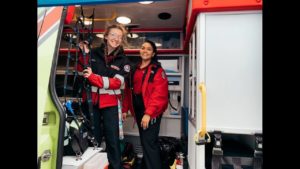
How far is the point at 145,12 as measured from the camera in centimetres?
319

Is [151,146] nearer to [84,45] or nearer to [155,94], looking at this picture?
[155,94]

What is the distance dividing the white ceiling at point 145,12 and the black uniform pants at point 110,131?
1411 millimetres

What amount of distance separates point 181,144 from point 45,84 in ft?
8.80

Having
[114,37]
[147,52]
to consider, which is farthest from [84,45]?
[147,52]

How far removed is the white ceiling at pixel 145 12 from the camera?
2939 mm

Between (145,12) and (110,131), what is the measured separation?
1785 millimetres

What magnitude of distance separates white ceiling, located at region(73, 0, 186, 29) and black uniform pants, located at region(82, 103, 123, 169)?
141 cm

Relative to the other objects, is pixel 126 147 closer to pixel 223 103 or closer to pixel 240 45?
pixel 223 103

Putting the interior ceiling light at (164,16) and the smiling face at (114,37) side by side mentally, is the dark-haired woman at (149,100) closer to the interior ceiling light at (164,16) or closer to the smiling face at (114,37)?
the smiling face at (114,37)

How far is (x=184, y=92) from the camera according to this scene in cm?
377

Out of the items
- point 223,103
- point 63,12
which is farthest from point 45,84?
point 223,103

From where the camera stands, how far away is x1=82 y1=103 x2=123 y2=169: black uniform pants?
2479mm

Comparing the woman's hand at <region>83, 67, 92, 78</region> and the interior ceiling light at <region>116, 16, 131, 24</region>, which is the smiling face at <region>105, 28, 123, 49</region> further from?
the interior ceiling light at <region>116, 16, 131, 24</region>

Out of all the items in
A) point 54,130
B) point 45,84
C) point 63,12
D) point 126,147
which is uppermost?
point 63,12
